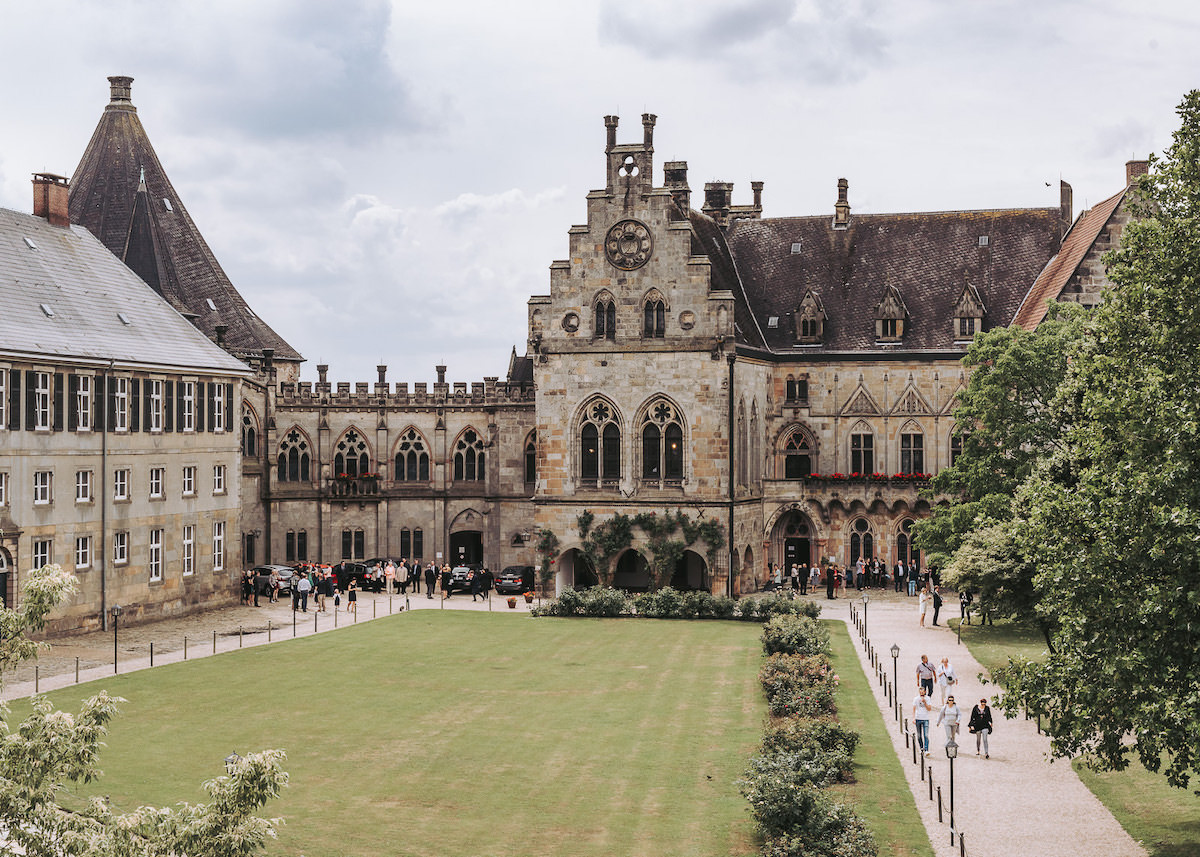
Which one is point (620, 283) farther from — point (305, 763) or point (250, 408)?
point (305, 763)

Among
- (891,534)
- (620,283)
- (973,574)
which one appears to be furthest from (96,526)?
(891,534)

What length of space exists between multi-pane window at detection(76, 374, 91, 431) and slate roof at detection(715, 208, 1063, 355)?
33.6 metres

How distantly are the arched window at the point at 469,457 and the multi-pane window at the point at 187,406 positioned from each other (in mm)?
19563

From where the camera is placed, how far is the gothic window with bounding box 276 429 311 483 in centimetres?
7569

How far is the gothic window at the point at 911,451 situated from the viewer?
229 feet

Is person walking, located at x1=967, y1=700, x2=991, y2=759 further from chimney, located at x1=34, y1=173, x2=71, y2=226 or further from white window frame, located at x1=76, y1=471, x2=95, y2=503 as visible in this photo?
chimney, located at x1=34, y1=173, x2=71, y2=226

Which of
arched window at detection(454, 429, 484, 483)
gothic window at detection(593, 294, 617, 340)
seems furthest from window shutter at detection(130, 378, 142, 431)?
arched window at detection(454, 429, 484, 483)

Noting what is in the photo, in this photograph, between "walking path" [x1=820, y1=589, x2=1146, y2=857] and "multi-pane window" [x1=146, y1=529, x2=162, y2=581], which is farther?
"multi-pane window" [x1=146, y1=529, x2=162, y2=581]

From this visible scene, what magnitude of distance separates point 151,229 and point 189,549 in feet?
80.8

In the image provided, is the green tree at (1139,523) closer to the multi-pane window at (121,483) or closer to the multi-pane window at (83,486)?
the multi-pane window at (83,486)

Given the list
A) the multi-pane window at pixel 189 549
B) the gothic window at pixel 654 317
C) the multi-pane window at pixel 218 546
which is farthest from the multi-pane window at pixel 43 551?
the gothic window at pixel 654 317

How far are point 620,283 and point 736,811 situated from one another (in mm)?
40177

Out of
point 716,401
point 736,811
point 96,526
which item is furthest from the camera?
point 716,401

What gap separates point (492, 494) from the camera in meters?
75.2
